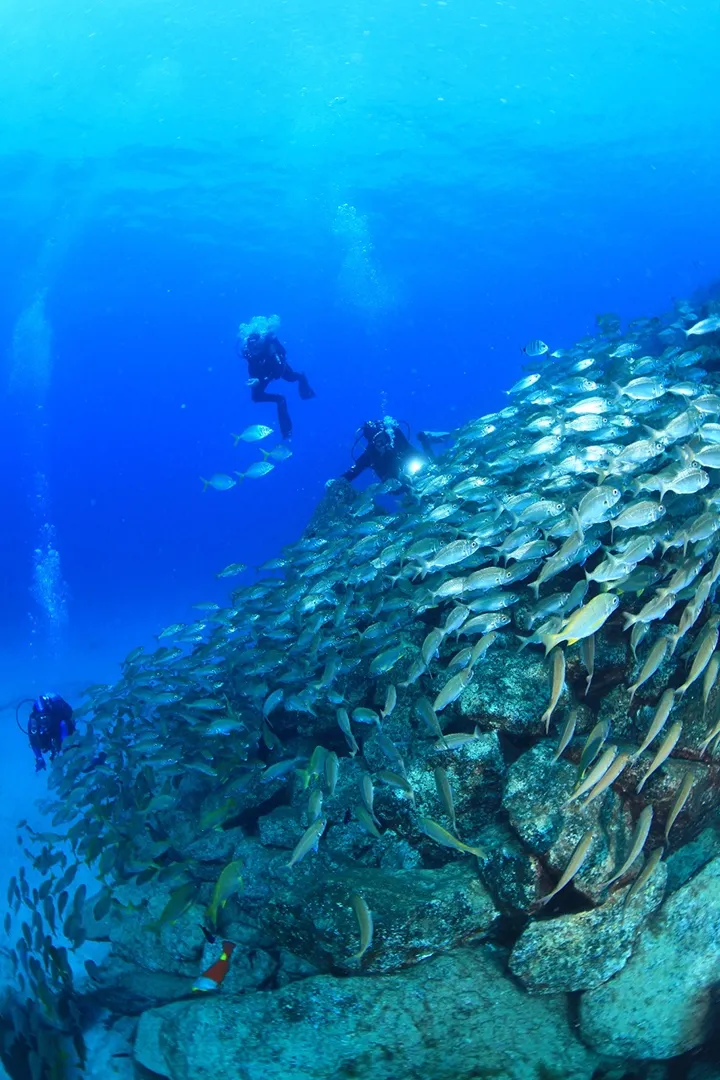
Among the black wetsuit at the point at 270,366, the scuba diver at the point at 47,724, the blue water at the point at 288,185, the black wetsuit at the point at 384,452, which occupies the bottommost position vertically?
the scuba diver at the point at 47,724

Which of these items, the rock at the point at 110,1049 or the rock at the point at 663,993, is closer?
A: the rock at the point at 663,993

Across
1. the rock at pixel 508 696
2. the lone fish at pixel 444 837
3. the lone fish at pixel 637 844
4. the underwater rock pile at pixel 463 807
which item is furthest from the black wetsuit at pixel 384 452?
the lone fish at pixel 637 844

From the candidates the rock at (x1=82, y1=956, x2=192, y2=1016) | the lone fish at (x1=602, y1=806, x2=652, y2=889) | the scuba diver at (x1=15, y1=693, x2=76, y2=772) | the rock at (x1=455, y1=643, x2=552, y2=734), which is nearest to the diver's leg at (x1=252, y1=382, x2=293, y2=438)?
the scuba diver at (x1=15, y1=693, x2=76, y2=772)

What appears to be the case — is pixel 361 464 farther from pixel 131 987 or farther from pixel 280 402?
pixel 131 987

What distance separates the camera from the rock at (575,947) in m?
4.12

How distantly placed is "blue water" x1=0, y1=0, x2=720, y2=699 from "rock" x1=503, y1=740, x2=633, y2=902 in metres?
28.5

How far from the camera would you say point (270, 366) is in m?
14.3

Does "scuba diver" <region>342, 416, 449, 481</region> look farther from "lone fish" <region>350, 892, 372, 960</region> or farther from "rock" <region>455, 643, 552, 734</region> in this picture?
"lone fish" <region>350, 892, 372, 960</region>

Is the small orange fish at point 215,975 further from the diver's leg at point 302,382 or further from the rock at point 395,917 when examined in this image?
the diver's leg at point 302,382

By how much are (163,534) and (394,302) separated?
47.8 meters

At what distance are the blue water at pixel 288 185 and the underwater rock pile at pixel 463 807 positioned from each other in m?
25.2

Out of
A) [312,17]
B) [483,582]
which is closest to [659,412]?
[483,582]

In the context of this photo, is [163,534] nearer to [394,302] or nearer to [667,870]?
[394,302]

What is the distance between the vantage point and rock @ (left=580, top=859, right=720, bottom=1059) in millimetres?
4285
